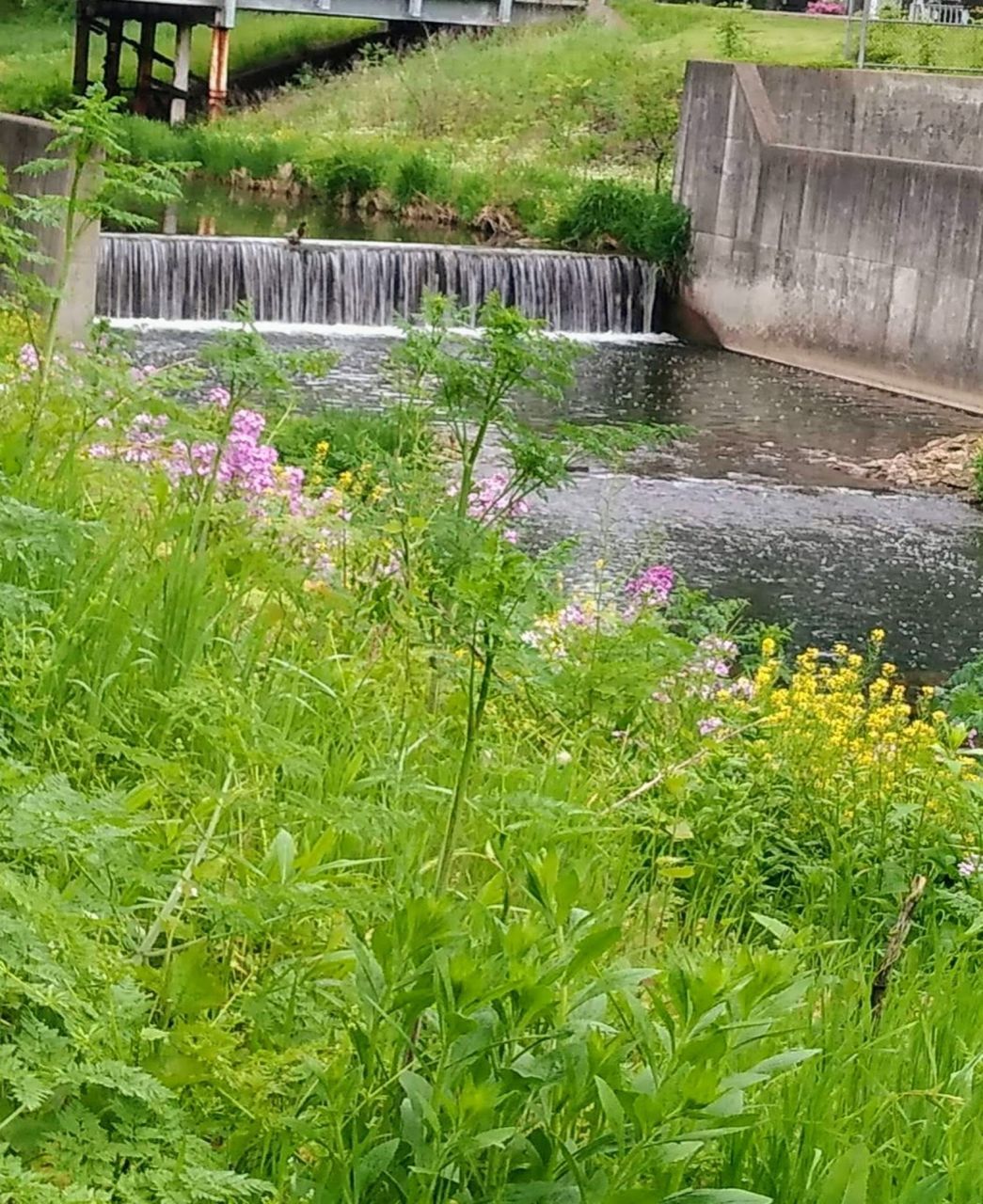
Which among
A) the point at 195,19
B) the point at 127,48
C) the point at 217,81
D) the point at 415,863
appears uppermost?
the point at 195,19

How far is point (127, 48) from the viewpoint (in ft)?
136

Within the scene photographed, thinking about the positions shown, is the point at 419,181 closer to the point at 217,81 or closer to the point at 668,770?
the point at 217,81

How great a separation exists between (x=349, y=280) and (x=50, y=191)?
25.6 feet

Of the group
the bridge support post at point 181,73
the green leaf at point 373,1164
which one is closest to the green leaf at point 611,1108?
the green leaf at point 373,1164

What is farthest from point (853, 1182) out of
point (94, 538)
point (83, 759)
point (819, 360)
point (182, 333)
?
point (819, 360)

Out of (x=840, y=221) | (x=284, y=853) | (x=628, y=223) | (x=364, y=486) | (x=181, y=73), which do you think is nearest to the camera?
(x=284, y=853)

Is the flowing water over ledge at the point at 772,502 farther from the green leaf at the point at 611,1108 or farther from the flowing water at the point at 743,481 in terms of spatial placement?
the green leaf at the point at 611,1108

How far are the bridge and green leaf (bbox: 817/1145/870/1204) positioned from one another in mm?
31059

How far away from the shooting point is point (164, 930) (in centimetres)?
245

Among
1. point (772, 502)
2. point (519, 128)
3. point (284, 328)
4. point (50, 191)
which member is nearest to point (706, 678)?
point (50, 191)

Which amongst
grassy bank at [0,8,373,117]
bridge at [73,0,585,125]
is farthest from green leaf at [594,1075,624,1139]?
grassy bank at [0,8,373,117]

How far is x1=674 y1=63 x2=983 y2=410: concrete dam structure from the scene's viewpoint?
59.0 ft

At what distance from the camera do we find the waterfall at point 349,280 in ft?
58.0

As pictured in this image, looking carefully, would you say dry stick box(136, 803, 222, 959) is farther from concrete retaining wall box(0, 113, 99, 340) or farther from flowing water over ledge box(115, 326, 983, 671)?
concrete retaining wall box(0, 113, 99, 340)
